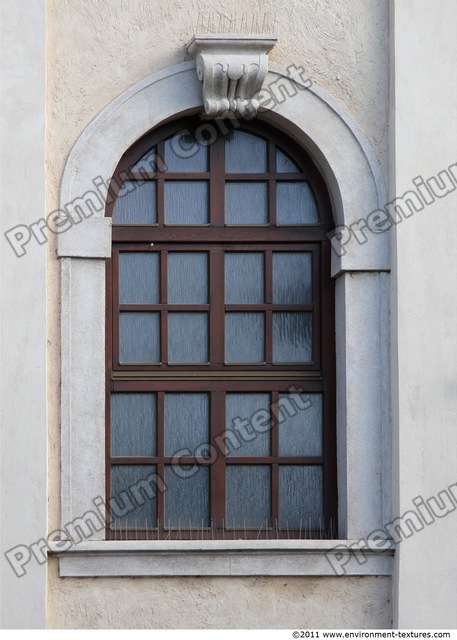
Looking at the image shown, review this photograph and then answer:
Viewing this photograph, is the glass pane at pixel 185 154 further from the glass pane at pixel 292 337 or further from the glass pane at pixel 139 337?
the glass pane at pixel 292 337

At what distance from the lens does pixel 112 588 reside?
8.15m

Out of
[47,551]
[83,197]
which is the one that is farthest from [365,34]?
[47,551]

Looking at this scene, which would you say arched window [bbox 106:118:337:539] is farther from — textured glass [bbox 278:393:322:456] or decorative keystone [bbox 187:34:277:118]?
decorative keystone [bbox 187:34:277:118]

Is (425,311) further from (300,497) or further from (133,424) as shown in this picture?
(133,424)

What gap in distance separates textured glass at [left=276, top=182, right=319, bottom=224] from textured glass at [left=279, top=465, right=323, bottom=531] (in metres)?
1.91

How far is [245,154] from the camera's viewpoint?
8.71 m

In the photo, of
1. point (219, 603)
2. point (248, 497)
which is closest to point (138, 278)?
point (248, 497)

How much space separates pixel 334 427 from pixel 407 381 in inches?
29.7

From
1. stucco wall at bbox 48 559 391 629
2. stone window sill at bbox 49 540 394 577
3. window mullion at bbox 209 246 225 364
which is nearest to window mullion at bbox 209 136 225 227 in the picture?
window mullion at bbox 209 246 225 364

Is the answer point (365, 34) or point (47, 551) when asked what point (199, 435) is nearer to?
point (47, 551)

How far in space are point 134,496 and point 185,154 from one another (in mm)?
2645

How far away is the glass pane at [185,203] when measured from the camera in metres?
8.65

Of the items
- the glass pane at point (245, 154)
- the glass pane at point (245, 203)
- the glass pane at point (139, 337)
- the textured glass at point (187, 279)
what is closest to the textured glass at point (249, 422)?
the glass pane at point (139, 337)

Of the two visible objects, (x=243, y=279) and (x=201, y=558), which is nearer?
(x=201, y=558)
